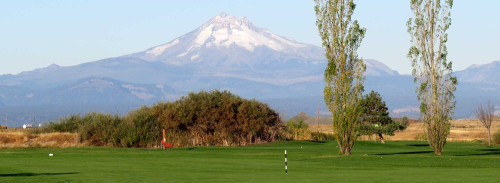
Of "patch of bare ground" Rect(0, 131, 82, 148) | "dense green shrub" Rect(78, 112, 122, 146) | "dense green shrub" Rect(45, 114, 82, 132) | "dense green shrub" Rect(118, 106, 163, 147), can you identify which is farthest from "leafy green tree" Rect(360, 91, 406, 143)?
"dense green shrub" Rect(45, 114, 82, 132)

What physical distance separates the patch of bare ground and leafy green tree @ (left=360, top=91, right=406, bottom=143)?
2208cm

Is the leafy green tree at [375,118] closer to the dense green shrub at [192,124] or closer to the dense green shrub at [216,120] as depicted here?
the dense green shrub at [192,124]

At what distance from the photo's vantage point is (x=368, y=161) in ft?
128

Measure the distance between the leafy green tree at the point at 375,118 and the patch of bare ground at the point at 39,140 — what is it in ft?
72.5

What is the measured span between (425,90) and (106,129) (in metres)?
27.2

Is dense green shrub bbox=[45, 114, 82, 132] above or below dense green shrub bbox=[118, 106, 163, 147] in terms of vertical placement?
above

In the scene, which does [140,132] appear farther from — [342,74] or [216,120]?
[342,74]

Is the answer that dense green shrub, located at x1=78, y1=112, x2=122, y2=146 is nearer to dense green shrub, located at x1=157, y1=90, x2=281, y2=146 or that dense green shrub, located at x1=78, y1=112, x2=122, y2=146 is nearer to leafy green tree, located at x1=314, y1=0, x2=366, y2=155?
dense green shrub, located at x1=157, y1=90, x2=281, y2=146

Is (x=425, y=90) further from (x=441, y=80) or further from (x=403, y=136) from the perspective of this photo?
(x=403, y=136)

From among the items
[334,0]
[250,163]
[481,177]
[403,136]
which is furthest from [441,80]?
[403,136]

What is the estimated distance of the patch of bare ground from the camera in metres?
62.0

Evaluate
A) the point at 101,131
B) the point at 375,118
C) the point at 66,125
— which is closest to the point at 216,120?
the point at 101,131

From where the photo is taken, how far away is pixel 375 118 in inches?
2672

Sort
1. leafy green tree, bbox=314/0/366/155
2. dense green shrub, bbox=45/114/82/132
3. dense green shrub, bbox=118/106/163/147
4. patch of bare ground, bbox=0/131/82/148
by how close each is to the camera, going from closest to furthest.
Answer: leafy green tree, bbox=314/0/366/155, patch of bare ground, bbox=0/131/82/148, dense green shrub, bbox=118/106/163/147, dense green shrub, bbox=45/114/82/132
